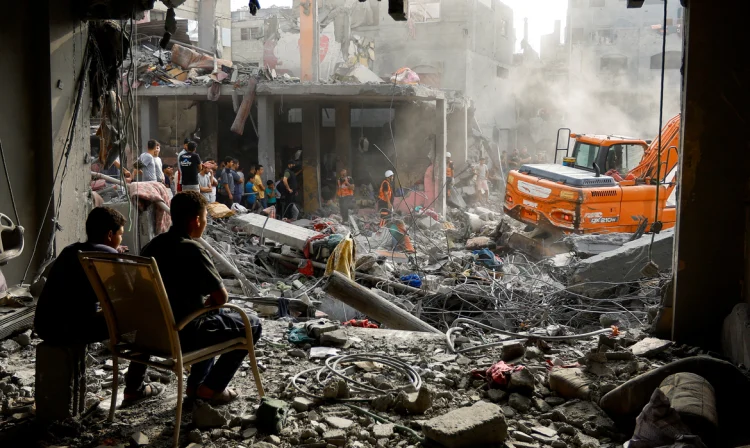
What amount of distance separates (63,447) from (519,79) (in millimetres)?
37575

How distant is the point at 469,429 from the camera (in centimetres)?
353

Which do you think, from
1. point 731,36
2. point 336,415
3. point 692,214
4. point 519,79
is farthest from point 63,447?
point 519,79

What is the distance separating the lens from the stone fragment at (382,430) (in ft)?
12.5

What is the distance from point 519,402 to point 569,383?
37 cm

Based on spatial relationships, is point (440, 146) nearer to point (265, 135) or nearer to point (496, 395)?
point (265, 135)

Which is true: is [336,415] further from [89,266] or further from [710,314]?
[710,314]

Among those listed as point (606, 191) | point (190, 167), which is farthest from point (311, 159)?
point (606, 191)

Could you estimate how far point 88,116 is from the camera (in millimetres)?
7160

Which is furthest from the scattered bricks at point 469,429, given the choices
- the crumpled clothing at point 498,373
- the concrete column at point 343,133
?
the concrete column at point 343,133

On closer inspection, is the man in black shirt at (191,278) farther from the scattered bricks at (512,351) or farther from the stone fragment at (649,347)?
the stone fragment at (649,347)

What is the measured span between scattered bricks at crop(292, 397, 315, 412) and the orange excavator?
885 centimetres

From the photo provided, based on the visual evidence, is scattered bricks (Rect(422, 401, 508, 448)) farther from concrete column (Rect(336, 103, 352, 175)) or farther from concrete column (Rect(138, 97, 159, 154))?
concrete column (Rect(336, 103, 352, 175))

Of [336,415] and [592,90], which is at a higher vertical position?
[592,90]

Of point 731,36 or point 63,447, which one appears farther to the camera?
point 731,36
